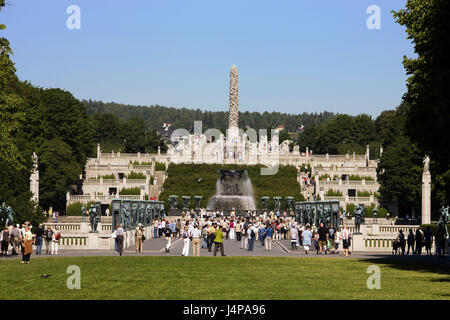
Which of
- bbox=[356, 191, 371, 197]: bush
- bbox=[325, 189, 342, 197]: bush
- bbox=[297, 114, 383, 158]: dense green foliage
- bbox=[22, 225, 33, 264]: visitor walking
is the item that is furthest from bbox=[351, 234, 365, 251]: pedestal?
bbox=[297, 114, 383, 158]: dense green foliage

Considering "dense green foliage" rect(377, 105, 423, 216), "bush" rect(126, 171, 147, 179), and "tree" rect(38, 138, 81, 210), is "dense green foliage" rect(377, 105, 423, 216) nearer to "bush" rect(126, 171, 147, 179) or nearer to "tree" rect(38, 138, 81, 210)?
"bush" rect(126, 171, 147, 179)

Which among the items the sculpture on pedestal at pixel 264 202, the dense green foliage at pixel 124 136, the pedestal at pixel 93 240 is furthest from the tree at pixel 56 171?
the dense green foliage at pixel 124 136

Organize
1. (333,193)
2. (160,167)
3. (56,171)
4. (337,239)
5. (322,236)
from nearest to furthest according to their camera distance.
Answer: (322,236) → (337,239) → (56,171) → (333,193) → (160,167)

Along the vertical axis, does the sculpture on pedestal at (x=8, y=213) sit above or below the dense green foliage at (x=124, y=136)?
below

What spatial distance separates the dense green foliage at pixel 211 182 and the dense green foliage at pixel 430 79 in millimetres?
60457

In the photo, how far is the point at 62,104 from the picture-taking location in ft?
341

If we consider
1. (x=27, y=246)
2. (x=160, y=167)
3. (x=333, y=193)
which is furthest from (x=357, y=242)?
(x=160, y=167)

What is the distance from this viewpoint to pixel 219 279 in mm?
27328

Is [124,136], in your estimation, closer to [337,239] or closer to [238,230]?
[238,230]

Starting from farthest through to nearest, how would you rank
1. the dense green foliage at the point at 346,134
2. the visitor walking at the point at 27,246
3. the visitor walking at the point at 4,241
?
the dense green foliage at the point at 346,134 → the visitor walking at the point at 4,241 → the visitor walking at the point at 27,246

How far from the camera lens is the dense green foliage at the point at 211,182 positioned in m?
108

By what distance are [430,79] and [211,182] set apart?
271 feet

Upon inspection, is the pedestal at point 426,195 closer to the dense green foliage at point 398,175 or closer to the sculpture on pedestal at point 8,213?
the dense green foliage at point 398,175

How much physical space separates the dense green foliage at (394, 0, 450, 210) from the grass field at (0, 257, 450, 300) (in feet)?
18.1
